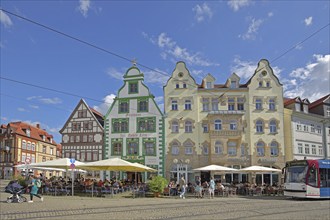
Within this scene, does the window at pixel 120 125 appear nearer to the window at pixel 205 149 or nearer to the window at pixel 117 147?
the window at pixel 117 147

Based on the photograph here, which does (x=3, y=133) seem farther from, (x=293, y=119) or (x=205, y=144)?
(x=293, y=119)

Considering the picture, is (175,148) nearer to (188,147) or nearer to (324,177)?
(188,147)

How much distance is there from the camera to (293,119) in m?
40.9

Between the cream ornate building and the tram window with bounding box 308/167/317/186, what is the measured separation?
14.8 metres

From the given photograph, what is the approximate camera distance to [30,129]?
221ft

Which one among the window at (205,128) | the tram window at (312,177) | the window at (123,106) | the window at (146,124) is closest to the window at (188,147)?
the window at (205,128)

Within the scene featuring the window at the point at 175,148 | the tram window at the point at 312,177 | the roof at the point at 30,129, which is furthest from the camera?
the roof at the point at 30,129

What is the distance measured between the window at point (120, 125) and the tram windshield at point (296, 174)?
20375mm

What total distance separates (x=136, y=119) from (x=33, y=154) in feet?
111

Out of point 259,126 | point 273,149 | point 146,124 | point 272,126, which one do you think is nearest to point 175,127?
point 146,124

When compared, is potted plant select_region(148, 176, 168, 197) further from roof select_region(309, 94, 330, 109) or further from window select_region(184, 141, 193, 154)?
roof select_region(309, 94, 330, 109)

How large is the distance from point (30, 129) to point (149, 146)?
36070 mm

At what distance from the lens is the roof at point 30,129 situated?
63.2 m

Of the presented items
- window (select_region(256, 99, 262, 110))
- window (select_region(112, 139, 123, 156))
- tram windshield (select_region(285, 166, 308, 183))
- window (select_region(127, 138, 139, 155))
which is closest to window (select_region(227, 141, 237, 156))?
window (select_region(256, 99, 262, 110))
